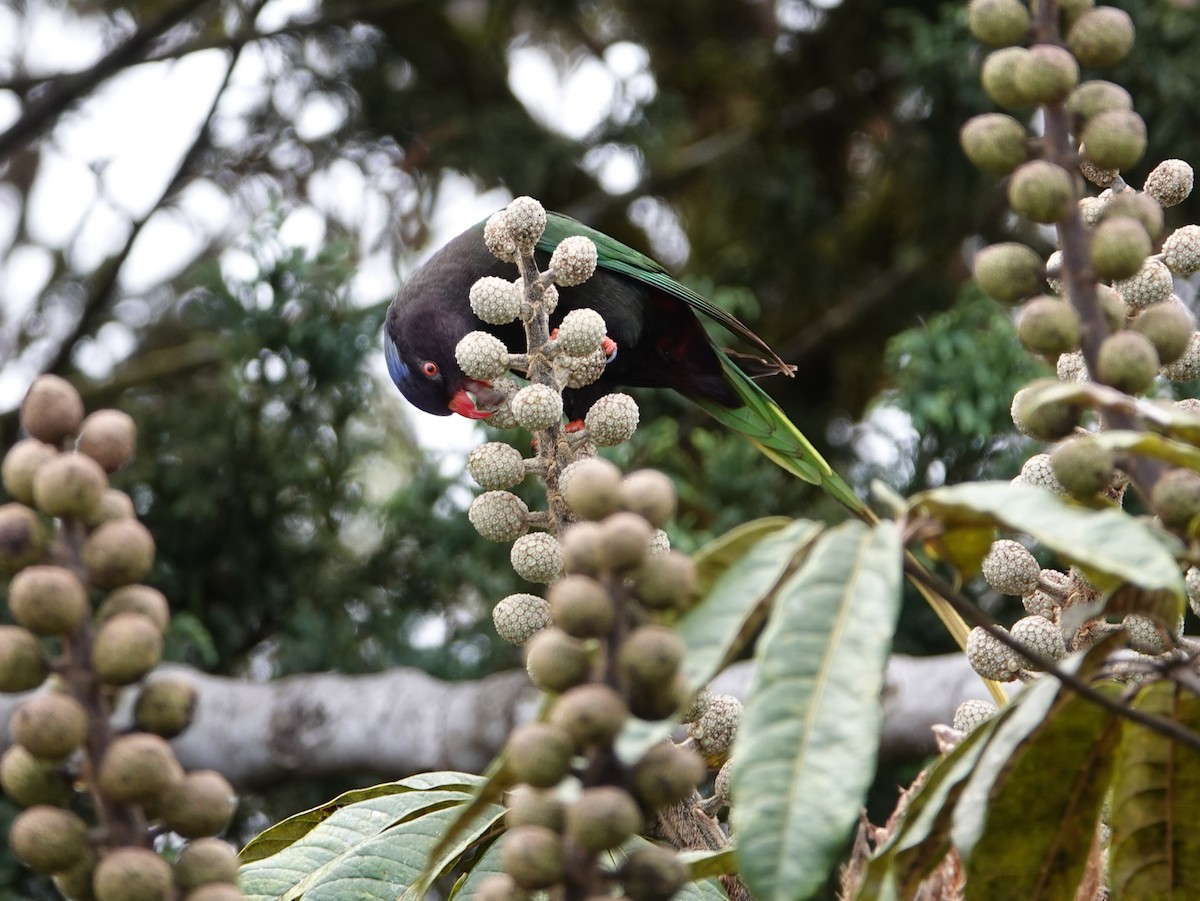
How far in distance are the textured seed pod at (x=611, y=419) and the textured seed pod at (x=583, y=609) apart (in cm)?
62

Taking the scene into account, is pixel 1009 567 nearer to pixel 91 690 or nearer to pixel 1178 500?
pixel 1178 500

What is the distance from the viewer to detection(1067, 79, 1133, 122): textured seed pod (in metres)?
0.95

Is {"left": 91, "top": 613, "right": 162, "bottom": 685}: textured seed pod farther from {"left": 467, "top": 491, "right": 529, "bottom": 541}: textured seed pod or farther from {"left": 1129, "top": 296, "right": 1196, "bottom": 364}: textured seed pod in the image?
{"left": 1129, "top": 296, "right": 1196, "bottom": 364}: textured seed pod

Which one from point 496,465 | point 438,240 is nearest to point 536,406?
point 496,465

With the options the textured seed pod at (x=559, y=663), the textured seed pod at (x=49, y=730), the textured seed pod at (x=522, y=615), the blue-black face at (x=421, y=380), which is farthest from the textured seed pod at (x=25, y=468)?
the blue-black face at (x=421, y=380)

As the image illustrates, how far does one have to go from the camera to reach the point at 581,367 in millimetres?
1479

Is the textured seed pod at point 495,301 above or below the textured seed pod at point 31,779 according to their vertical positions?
above

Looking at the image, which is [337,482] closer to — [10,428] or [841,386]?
[10,428]

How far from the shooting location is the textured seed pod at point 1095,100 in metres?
0.95

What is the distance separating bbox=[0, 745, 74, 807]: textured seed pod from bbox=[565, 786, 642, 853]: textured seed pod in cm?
29

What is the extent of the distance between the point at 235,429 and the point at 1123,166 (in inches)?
117

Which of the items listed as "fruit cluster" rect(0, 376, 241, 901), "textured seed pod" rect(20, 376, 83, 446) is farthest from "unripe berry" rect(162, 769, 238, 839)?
"textured seed pod" rect(20, 376, 83, 446)

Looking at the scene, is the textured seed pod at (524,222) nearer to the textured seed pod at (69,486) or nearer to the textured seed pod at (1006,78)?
the textured seed pod at (1006,78)

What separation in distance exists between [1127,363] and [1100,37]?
229 millimetres
